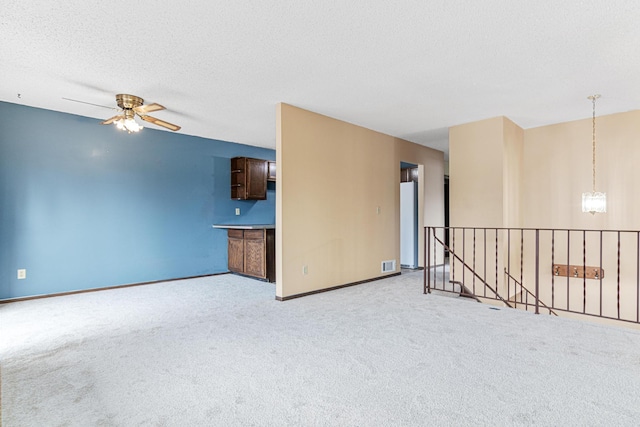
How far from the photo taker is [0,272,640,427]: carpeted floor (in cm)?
179

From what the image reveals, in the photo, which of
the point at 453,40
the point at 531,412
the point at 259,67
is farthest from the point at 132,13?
the point at 531,412

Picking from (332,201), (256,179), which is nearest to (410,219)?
(332,201)

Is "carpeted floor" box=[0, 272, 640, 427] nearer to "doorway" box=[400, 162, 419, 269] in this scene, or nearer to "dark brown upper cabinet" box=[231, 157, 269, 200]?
"dark brown upper cabinet" box=[231, 157, 269, 200]

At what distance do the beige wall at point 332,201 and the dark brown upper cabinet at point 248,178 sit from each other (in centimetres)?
203

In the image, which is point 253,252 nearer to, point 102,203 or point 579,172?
point 102,203

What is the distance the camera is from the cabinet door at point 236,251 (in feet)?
19.2

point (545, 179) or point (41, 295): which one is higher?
point (545, 179)

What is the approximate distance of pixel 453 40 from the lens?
267 cm

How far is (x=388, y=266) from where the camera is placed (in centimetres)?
579

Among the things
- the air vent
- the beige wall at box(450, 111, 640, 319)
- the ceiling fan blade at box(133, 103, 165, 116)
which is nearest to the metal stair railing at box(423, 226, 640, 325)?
the beige wall at box(450, 111, 640, 319)

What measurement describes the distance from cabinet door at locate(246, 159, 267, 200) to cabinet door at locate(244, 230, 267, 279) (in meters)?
0.92

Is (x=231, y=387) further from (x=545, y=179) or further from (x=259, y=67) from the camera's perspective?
(x=545, y=179)

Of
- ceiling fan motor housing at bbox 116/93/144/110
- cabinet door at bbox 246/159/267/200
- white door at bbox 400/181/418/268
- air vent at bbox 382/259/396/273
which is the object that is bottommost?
air vent at bbox 382/259/396/273

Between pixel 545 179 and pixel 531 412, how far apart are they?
4.54 meters
